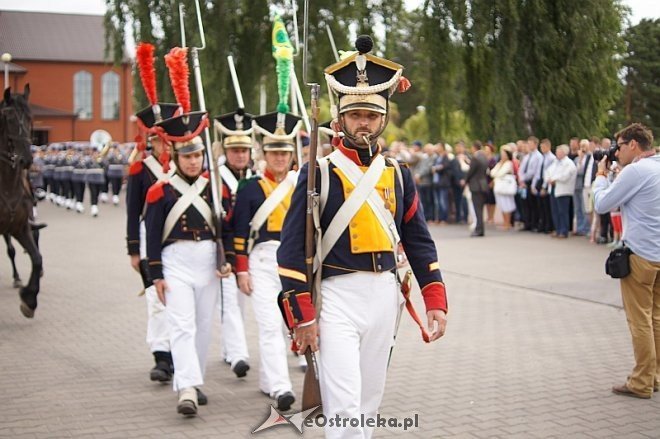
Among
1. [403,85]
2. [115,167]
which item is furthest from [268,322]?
[115,167]

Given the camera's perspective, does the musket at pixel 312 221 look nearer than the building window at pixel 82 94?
Yes

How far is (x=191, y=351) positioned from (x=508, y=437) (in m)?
2.32

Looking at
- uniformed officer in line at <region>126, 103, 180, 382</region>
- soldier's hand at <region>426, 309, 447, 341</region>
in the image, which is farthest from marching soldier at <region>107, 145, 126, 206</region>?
soldier's hand at <region>426, 309, 447, 341</region>

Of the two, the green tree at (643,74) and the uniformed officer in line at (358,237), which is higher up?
the green tree at (643,74)

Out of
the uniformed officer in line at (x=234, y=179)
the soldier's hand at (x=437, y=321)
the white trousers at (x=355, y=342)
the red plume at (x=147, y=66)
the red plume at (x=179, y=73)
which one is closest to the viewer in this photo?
the white trousers at (x=355, y=342)

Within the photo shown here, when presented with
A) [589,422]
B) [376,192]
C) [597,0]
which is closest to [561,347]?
[589,422]

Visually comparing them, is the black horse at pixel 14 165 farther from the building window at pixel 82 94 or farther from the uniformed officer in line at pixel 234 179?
the building window at pixel 82 94

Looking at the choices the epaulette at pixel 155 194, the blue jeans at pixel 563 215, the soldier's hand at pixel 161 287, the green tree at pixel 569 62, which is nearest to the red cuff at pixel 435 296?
the soldier's hand at pixel 161 287

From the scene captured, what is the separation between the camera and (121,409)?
22.5 feet

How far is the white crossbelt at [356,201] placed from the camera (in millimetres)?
4754

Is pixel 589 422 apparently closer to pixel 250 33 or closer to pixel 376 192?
pixel 376 192

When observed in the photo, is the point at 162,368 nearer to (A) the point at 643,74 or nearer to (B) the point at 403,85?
(B) the point at 403,85

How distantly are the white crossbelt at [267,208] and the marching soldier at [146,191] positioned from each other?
30.3 inches

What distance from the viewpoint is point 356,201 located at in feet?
15.6
